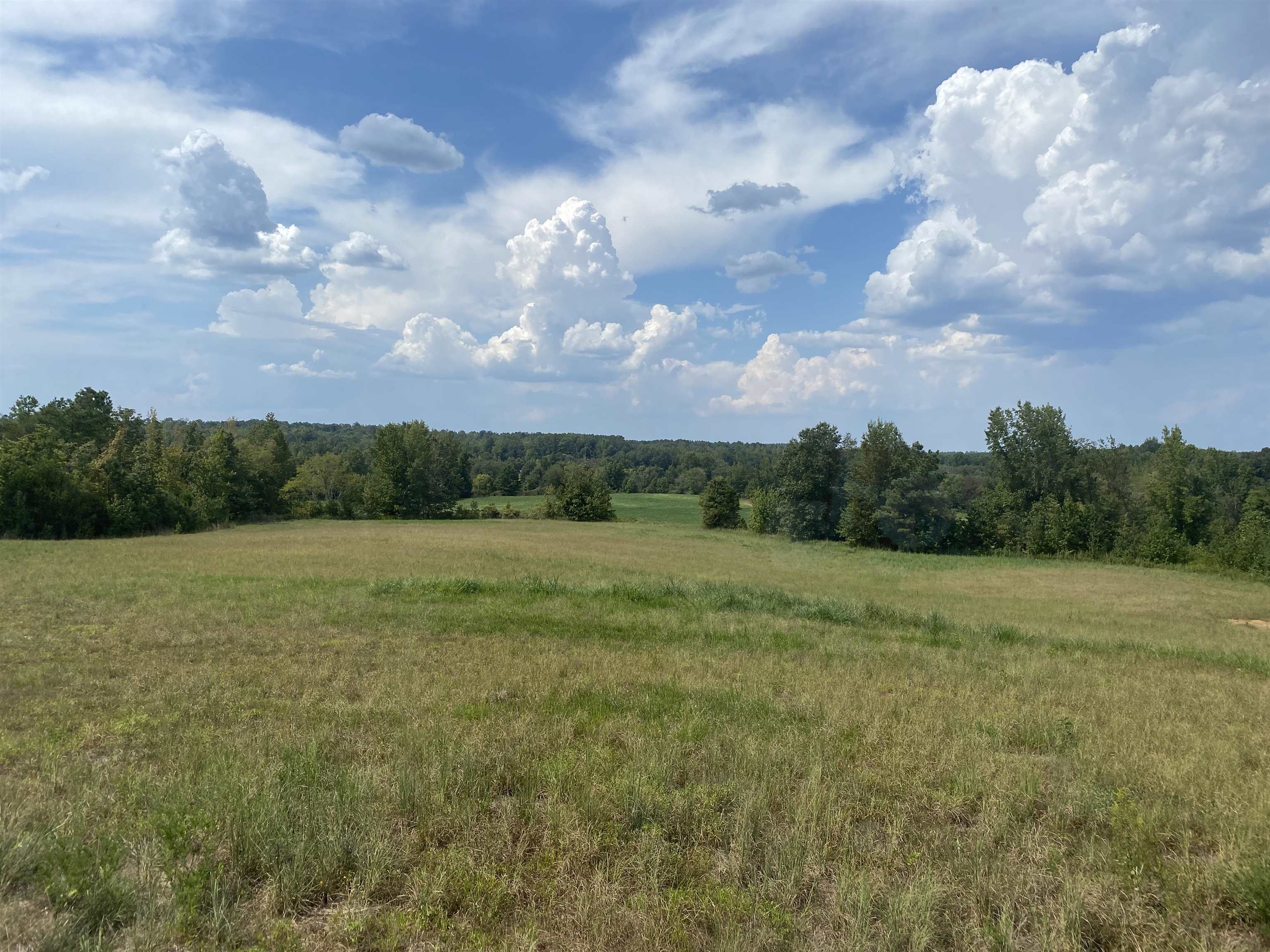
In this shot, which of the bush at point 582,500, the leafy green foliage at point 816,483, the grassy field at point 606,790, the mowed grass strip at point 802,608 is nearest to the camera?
the grassy field at point 606,790

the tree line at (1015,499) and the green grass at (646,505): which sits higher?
the tree line at (1015,499)

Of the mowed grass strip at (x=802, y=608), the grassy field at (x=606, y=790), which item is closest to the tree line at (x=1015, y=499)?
the mowed grass strip at (x=802, y=608)

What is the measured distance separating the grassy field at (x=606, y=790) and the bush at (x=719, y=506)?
6785 cm

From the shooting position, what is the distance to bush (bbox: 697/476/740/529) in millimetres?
82250

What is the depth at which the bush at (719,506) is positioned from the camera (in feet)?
270

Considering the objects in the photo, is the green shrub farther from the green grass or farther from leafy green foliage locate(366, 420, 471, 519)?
leafy green foliage locate(366, 420, 471, 519)

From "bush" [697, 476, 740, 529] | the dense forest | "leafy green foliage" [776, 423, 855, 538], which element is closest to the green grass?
"bush" [697, 476, 740, 529]

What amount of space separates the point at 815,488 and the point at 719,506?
16.8 m

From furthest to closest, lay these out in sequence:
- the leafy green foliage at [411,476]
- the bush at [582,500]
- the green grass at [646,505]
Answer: the green grass at [646,505]
the leafy green foliage at [411,476]
the bush at [582,500]

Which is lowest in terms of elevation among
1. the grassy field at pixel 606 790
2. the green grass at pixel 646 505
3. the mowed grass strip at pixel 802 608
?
the green grass at pixel 646 505

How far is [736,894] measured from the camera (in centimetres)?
435

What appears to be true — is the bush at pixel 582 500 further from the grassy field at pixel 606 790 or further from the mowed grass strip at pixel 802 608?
the grassy field at pixel 606 790

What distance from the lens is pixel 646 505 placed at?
354 feet

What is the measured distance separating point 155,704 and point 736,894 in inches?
276
